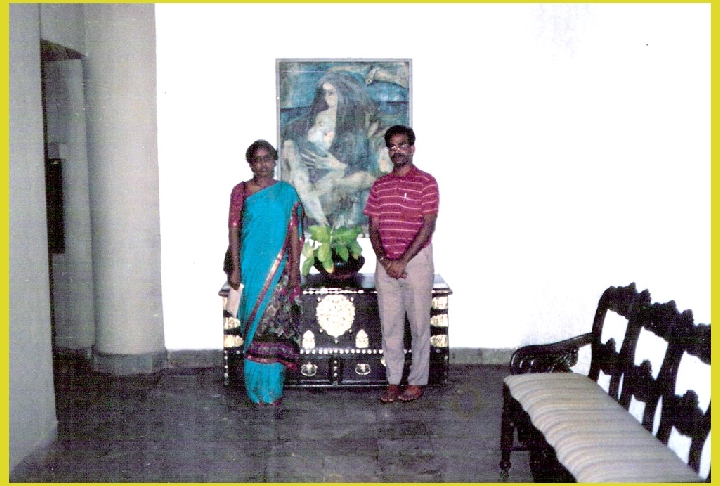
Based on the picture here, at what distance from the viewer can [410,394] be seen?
4.18 metres

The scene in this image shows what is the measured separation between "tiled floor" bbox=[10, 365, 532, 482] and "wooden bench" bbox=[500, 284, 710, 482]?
47 cm

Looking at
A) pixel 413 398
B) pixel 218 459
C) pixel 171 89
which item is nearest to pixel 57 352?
pixel 171 89

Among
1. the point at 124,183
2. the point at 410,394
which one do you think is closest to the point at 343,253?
the point at 410,394

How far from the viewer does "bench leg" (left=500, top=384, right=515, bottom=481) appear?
10.2ft

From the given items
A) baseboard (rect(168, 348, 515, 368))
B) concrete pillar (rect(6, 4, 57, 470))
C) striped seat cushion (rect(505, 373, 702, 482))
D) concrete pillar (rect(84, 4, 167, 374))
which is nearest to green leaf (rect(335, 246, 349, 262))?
baseboard (rect(168, 348, 515, 368))

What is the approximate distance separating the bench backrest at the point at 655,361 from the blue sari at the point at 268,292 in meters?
1.77

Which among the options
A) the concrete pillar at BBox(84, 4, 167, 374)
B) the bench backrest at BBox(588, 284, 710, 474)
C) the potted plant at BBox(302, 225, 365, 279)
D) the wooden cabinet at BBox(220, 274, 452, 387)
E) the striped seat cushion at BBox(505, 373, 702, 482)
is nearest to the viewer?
the striped seat cushion at BBox(505, 373, 702, 482)

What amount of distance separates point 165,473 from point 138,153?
92.1 inches

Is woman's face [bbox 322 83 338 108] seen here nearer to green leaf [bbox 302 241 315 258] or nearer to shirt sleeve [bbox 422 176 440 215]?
green leaf [bbox 302 241 315 258]

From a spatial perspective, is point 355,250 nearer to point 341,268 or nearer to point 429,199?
point 341,268

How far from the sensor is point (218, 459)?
3365 mm

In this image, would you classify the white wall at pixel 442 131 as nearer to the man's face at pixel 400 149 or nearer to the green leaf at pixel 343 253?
the green leaf at pixel 343 253

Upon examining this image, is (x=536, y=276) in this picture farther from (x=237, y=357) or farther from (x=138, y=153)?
(x=138, y=153)

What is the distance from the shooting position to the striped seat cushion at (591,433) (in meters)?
2.15
